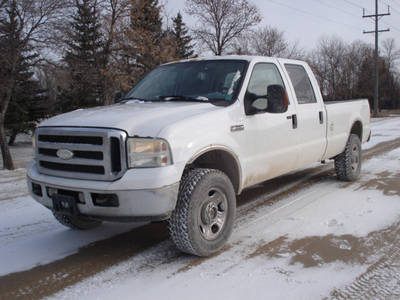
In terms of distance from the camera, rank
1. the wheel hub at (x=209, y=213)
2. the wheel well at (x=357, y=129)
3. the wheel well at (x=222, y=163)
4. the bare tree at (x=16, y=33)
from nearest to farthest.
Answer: the wheel hub at (x=209, y=213) → the wheel well at (x=222, y=163) → the wheel well at (x=357, y=129) → the bare tree at (x=16, y=33)

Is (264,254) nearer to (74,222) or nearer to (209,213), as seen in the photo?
(209,213)

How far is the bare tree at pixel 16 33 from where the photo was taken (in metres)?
9.82

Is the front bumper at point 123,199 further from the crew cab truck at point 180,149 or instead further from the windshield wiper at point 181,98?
the windshield wiper at point 181,98

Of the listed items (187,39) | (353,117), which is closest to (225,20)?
(187,39)

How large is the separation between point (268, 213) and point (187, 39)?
3518cm

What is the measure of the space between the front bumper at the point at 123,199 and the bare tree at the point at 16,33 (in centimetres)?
785

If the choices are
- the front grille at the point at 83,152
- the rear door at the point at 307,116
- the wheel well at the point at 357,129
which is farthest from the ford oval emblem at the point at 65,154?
the wheel well at the point at 357,129

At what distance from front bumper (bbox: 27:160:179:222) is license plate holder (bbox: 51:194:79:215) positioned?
0.13ft

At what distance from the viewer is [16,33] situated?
10102 millimetres

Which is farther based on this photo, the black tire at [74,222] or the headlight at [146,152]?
the black tire at [74,222]

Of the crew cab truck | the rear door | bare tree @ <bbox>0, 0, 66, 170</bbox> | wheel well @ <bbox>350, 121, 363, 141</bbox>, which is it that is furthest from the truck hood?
bare tree @ <bbox>0, 0, 66, 170</bbox>

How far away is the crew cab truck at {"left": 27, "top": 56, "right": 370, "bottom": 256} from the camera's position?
119 inches

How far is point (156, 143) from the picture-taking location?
3.03 metres

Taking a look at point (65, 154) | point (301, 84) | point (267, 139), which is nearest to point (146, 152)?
point (65, 154)
